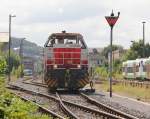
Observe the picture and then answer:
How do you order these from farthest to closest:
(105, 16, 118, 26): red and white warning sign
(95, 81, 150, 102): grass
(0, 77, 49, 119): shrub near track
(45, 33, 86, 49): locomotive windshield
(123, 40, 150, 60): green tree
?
1. (123, 40, 150, 60): green tree
2. (45, 33, 86, 49): locomotive windshield
3. (95, 81, 150, 102): grass
4. (105, 16, 118, 26): red and white warning sign
5. (0, 77, 49, 119): shrub near track

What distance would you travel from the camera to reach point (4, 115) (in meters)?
9.78

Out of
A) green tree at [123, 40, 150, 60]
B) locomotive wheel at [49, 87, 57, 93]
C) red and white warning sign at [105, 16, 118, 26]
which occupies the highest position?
green tree at [123, 40, 150, 60]

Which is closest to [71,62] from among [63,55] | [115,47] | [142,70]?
[63,55]

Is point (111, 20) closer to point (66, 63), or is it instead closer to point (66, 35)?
point (66, 35)

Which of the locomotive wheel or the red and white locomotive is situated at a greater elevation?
the red and white locomotive

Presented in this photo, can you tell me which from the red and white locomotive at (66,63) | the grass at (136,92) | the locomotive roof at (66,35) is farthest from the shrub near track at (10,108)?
the locomotive roof at (66,35)

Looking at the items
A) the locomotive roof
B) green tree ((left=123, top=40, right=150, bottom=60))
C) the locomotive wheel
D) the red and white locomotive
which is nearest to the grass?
the red and white locomotive

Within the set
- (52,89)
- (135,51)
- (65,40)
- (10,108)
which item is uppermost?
(135,51)

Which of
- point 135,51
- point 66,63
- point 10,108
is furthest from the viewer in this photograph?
point 135,51

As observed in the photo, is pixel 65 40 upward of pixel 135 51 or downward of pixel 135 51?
downward

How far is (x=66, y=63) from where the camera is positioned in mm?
34875

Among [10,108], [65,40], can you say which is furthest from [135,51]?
[10,108]

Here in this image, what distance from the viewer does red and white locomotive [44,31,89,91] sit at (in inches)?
1353

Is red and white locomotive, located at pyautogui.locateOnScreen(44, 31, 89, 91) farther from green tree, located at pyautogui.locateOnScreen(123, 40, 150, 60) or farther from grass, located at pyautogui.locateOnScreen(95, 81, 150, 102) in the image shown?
green tree, located at pyautogui.locateOnScreen(123, 40, 150, 60)
